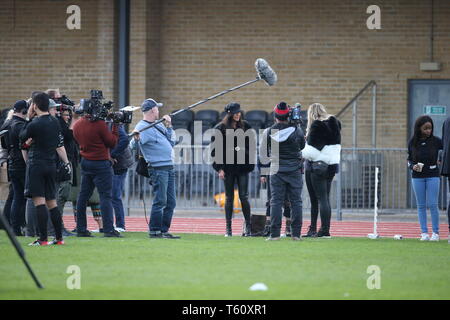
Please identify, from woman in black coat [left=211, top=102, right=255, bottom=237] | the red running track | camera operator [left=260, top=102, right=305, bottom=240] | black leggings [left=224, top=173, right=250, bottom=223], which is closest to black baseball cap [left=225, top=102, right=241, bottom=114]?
woman in black coat [left=211, top=102, right=255, bottom=237]

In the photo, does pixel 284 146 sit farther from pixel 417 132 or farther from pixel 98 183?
pixel 98 183

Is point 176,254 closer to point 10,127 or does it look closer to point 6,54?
point 10,127

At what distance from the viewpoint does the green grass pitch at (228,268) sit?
862 cm

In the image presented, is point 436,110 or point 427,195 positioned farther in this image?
point 436,110

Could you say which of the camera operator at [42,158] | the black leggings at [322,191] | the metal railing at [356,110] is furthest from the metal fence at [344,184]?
the camera operator at [42,158]

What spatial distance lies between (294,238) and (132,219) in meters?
5.62

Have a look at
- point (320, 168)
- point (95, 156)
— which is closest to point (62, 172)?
point (95, 156)

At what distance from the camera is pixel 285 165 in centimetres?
1297

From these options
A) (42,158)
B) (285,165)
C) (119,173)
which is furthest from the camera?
(119,173)

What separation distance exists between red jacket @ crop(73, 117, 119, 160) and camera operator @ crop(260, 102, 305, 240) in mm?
2190

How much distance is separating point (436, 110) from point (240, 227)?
23.3 feet

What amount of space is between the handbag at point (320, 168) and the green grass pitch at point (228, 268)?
101cm

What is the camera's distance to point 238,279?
9.39 meters

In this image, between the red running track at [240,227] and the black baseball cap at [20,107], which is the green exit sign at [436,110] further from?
the black baseball cap at [20,107]
